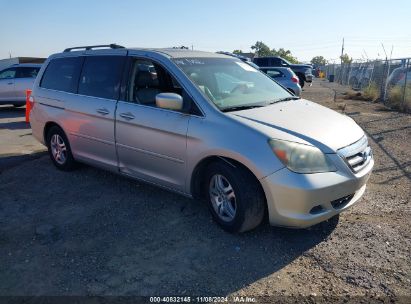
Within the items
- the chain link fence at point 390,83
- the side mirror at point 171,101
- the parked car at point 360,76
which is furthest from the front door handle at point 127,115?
the parked car at point 360,76

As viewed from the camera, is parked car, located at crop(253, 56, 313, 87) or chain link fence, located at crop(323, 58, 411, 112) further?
parked car, located at crop(253, 56, 313, 87)

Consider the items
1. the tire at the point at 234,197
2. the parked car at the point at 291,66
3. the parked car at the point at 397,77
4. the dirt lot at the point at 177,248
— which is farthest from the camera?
the parked car at the point at 291,66

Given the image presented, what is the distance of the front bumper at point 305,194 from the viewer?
11.1ft

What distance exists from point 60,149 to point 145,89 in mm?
2138

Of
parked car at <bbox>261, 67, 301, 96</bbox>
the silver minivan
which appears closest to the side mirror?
the silver minivan

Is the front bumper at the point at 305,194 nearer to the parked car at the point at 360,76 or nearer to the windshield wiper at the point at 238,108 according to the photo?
the windshield wiper at the point at 238,108

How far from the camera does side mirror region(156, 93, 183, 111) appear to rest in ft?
13.5

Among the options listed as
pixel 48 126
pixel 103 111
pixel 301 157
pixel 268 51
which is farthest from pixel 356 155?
pixel 268 51

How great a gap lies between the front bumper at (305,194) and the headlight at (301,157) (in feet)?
0.18

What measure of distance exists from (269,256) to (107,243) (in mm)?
1566

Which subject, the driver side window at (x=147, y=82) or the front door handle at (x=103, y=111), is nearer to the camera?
the driver side window at (x=147, y=82)

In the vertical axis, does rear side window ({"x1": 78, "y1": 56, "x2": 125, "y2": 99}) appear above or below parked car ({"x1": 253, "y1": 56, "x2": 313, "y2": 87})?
above

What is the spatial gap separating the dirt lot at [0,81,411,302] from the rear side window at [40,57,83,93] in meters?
1.49

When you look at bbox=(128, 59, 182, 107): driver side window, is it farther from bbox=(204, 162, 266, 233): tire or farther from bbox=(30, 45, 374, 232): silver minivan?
bbox=(204, 162, 266, 233): tire
